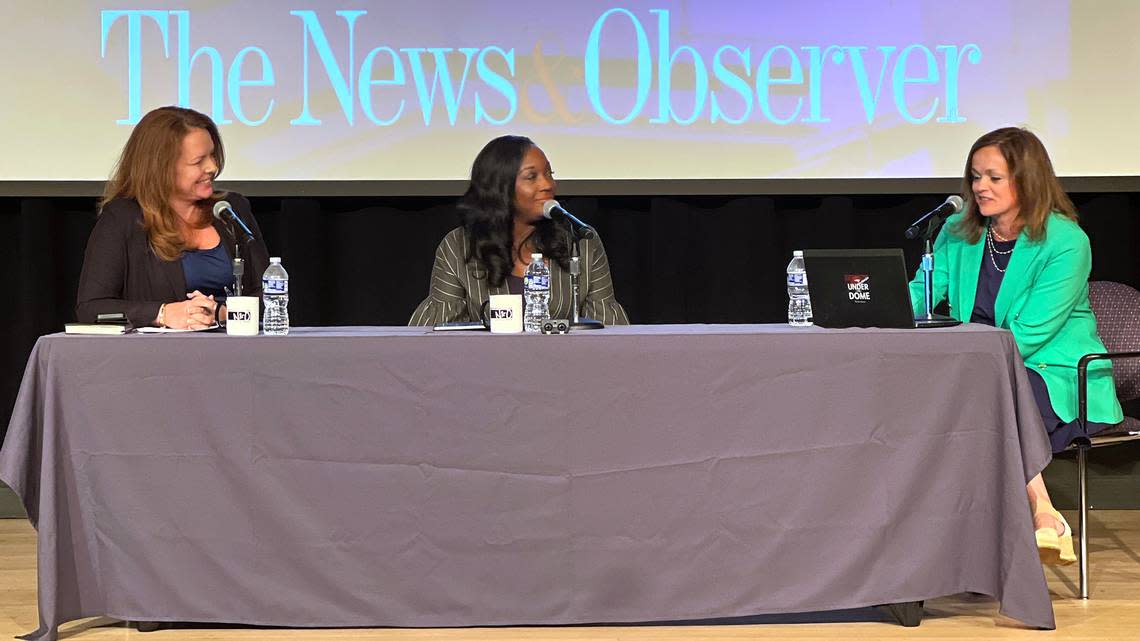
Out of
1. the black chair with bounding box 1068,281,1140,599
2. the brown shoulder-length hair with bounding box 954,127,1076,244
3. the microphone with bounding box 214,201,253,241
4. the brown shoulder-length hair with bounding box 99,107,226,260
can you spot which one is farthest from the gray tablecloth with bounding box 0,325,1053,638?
the brown shoulder-length hair with bounding box 954,127,1076,244

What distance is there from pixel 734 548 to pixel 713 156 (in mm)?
2074

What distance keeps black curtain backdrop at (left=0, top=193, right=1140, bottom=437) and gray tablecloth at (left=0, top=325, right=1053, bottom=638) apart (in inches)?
75.4

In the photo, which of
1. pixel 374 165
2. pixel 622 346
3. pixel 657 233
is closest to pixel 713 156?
pixel 657 233

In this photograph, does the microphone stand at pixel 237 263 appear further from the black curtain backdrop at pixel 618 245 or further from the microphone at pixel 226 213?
the black curtain backdrop at pixel 618 245

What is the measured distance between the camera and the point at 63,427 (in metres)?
2.89

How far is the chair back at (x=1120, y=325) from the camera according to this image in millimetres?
3727

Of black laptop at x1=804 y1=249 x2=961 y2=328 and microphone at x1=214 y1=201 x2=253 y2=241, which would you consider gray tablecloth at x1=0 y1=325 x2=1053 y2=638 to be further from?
microphone at x1=214 y1=201 x2=253 y2=241

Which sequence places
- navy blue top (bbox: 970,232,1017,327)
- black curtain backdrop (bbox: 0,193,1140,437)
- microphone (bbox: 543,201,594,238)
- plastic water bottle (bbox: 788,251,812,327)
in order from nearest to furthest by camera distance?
microphone (bbox: 543,201,594,238) < plastic water bottle (bbox: 788,251,812,327) < navy blue top (bbox: 970,232,1017,327) < black curtain backdrop (bbox: 0,193,1140,437)

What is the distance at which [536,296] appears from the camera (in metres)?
3.19

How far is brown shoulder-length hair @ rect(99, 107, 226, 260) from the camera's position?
344cm

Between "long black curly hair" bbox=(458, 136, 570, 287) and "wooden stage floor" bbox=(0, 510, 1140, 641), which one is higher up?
"long black curly hair" bbox=(458, 136, 570, 287)

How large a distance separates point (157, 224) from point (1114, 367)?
2.75 metres

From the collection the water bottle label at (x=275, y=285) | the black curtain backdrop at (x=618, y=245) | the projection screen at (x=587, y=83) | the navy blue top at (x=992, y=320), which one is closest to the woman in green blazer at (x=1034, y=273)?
the navy blue top at (x=992, y=320)

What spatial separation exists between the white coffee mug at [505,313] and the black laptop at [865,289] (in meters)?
0.70
